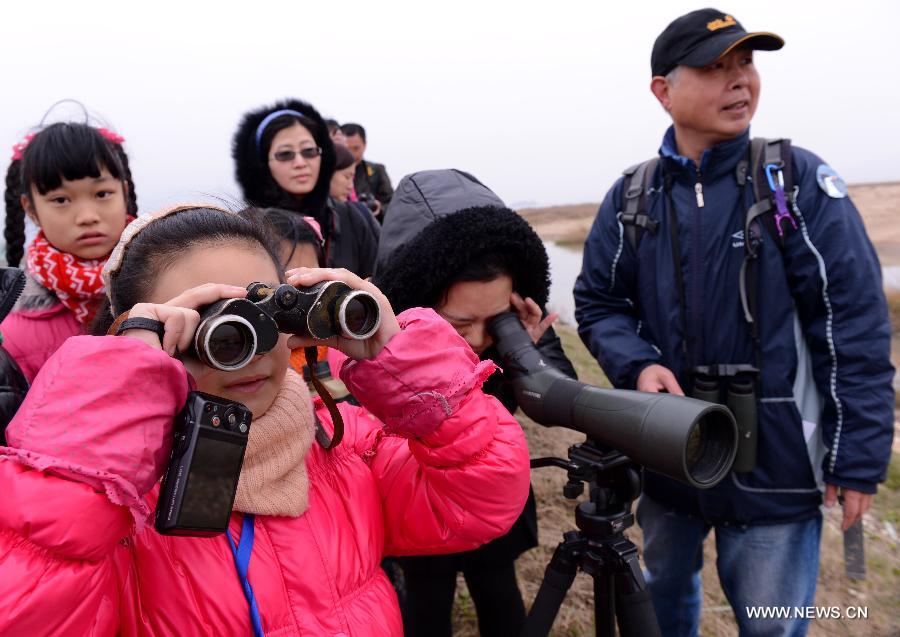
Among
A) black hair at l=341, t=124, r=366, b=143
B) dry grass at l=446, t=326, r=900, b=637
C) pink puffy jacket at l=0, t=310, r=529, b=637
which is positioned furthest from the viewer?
black hair at l=341, t=124, r=366, b=143

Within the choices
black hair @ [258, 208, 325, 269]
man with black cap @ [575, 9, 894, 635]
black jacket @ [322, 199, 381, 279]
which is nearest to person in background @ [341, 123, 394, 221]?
black jacket @ [322, 199, 381, 279]

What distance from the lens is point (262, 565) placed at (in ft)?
3.37

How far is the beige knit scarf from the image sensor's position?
1039 millimetres

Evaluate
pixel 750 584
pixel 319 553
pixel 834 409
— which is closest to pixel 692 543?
pixel 750 584

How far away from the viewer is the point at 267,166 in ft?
9.26

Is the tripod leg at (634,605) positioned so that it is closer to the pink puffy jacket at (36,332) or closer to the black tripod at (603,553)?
the black tripod at (603,553)

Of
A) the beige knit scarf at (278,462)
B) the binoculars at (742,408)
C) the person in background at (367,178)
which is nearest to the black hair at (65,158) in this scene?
the beige knit scarf at (278,462)

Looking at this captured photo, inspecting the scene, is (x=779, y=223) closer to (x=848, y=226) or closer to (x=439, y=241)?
(x=848, y=226)

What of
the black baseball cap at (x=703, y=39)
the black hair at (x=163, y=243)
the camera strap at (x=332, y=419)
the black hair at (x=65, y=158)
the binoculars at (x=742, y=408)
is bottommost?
the binoculars at (x=742, y=408)

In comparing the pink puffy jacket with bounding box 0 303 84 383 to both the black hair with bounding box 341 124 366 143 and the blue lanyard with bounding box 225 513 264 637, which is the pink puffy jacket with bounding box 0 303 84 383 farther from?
the black hair with bounding box 341 124 366 143

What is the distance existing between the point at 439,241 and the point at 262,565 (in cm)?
93

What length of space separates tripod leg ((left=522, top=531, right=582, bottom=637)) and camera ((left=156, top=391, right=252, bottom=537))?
0.89 m

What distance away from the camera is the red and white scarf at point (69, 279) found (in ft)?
5.54

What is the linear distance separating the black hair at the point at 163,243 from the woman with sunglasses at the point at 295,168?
1.54 meters
